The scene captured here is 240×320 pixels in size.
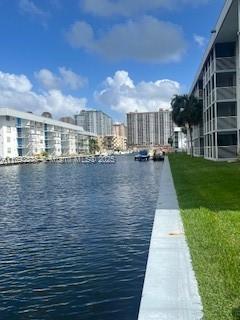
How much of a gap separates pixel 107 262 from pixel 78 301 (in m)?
2.14

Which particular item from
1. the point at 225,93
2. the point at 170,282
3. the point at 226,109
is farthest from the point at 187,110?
the point at 170,282

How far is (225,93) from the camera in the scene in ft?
157

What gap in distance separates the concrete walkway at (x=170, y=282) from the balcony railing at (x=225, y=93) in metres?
39.1

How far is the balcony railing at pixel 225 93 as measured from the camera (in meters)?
47.5

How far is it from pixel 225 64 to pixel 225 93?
3.01 m

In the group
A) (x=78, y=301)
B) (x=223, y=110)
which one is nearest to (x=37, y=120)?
(x=223, y=110)

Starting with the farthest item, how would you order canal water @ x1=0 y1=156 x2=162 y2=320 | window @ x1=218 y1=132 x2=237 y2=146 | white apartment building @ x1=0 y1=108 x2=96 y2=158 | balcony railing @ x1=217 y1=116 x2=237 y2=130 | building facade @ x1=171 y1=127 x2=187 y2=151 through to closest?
building facade @ x1=171 y1=127 x2=187 y2=151, white apartment building @ x1=0 y1=108 x2=96 y2=158, window @ x1=218 y1=132 x2=237 y2=146, balcony railing @ x1=217 y1=116 x2=237 y2=130, canal water @ x1=0 y1=156 x2=162 y2=320

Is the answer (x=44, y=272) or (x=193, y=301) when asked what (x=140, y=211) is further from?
(x=193, y=301)

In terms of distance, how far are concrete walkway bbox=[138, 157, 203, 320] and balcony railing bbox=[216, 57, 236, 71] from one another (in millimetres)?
39711

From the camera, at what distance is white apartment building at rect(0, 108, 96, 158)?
111731 millimetres

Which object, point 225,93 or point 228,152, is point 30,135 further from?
point 228,152

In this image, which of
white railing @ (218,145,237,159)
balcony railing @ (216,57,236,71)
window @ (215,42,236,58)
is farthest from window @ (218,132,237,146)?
window @ (215,42,236,58)

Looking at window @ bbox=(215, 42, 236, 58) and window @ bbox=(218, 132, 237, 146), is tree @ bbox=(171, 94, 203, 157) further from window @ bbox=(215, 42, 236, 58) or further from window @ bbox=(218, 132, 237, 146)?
window @ bbox=(215, 42, 236, 58)

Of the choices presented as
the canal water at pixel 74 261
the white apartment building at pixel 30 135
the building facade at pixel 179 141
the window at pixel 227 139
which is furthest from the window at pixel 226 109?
the building facade at pixel 179 141
